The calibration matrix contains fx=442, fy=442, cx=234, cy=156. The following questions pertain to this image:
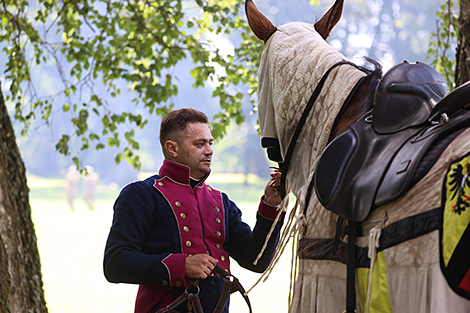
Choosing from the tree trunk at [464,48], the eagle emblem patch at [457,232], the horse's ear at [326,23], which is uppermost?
the tree trunk at [464,48]

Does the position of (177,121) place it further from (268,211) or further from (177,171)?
(268,211)

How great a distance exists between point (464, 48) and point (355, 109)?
1558 mm

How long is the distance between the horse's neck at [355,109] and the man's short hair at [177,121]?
0.72 m

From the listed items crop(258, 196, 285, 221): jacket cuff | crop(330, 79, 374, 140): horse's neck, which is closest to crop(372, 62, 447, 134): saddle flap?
crop(330, 79, 374, 140): horse's neck

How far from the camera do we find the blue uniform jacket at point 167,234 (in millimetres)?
1660

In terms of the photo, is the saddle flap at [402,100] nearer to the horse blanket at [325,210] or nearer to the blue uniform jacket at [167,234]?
the horse blanket at [325,210]

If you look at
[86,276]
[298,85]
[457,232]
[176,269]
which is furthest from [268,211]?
[86,276]

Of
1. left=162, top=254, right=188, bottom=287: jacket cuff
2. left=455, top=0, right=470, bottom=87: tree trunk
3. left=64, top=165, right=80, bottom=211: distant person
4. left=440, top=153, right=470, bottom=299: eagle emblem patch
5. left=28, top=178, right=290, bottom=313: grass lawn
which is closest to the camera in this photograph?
left=440, top=153, right=470, bottom=299: eagle emblem patch

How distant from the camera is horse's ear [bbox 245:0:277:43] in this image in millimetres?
1798

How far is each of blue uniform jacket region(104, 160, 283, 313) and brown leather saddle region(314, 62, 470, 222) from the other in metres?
0.67

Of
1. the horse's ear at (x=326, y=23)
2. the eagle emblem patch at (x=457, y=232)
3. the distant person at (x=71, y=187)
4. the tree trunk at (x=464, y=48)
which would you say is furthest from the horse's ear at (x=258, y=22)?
the distant person at (x=71, y=187)

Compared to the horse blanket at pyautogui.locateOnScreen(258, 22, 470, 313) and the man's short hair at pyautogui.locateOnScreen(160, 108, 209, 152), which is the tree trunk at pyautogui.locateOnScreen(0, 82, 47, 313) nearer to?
the man's short hair at pyautogui.locateOnScreen(160, 108, 209, 152)

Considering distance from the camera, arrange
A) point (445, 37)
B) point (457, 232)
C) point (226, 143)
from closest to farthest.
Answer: point (457, 232), point (445, 37), point (226, 143)

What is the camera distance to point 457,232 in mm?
972
